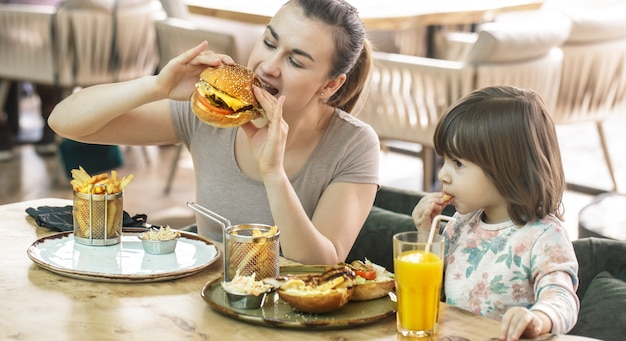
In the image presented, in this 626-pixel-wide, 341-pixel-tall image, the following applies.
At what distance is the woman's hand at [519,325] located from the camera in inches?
52.6

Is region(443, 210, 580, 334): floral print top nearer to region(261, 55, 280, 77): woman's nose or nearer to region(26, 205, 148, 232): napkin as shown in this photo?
region(261, 55, 280, 77): woman's nose

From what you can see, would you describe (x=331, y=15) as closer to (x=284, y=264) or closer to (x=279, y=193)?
(x=279, y=193)

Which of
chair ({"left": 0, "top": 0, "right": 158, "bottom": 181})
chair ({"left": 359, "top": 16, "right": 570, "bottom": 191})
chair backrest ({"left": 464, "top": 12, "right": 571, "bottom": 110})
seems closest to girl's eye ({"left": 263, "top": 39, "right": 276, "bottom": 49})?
chair ({"left": 359, "top": 16, "right": 570, "bottom": 191})

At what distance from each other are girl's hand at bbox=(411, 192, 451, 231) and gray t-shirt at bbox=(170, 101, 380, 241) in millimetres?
308

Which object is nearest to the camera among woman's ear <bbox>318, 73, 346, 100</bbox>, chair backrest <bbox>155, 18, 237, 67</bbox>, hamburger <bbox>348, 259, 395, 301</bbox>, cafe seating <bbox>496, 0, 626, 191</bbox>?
hamburger <bbox>348, 259, 395, 301</bbox>

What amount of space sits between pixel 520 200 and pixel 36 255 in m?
0.82

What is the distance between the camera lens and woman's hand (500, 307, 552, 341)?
52.6 inches

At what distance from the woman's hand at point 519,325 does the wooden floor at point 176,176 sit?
2837 millimetres

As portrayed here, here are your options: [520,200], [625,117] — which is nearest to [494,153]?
[520,200]

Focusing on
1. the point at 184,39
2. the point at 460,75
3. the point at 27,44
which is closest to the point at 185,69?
the point at 460,75

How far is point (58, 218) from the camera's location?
192cm

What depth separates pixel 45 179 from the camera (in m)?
4.95

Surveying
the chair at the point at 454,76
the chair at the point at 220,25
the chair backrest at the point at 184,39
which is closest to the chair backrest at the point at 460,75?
the chair at the point at 454,76

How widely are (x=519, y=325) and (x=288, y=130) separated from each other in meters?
0.84
